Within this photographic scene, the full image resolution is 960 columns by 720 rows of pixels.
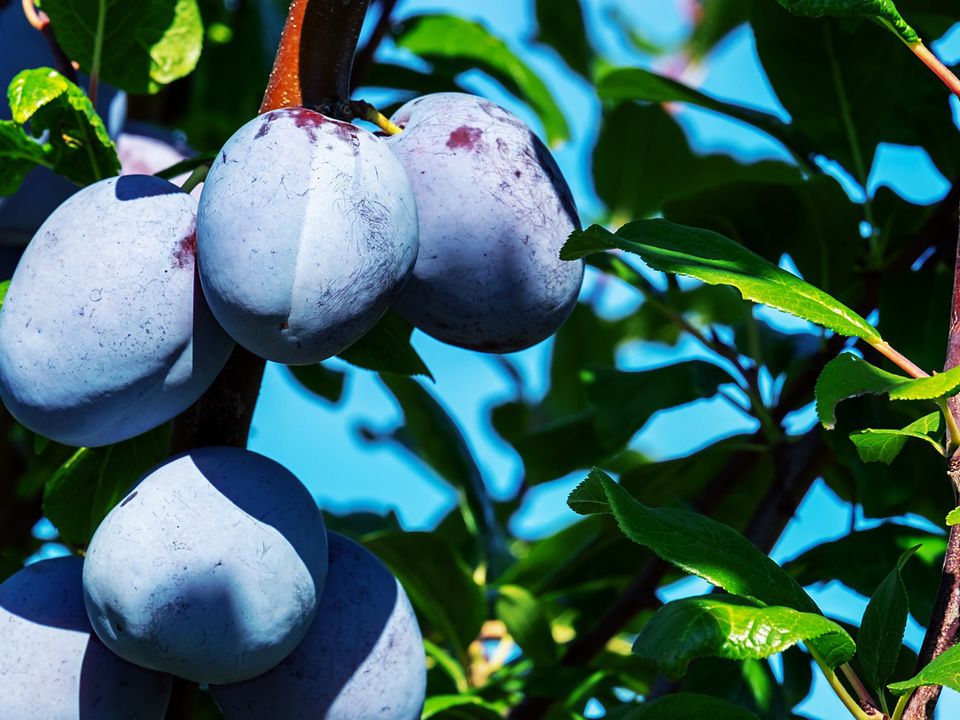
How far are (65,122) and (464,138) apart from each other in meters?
0.32

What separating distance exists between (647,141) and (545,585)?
29.7 inches

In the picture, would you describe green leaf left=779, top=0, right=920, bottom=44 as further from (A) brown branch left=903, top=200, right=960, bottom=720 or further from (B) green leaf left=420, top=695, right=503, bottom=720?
(B) green leaf left=420, top=695, right=503, bottom=720

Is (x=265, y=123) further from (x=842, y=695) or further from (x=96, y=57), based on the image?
(x=842, y=695)

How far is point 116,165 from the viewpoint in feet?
3.13

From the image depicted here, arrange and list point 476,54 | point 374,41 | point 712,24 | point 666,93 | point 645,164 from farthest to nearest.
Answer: point 712,24 → point 645,164 → point 476,54 → point 374,41 → point 666,93

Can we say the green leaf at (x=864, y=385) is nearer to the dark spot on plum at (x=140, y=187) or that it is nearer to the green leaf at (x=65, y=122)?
the dark spot on plum at (x=140, y=187)

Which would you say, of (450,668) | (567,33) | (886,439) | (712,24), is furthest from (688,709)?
(712,24)

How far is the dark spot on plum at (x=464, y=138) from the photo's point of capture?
2.74 ft

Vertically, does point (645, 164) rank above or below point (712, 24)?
below

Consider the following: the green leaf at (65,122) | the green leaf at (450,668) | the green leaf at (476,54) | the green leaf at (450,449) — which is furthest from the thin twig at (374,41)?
the green leaf at (450,668)

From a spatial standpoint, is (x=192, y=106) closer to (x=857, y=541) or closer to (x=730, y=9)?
(x=857, y=541)

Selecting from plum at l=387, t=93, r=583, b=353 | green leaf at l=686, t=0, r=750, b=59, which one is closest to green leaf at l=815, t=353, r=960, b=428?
plum at l=387, t=93, r=583, b=353

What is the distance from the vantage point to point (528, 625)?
1.27 meters

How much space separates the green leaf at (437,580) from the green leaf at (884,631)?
0.55m
